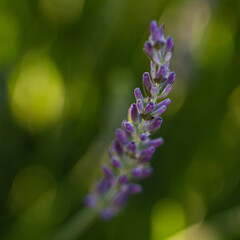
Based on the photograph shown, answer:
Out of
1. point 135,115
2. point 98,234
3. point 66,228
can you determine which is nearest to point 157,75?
point 135,115

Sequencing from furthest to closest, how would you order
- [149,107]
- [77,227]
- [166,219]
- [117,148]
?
[166,219] < [77,227] < [117,148] < [149,107]

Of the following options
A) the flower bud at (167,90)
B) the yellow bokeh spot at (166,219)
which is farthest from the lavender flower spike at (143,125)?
the yellow bokeh spot at (166,219)

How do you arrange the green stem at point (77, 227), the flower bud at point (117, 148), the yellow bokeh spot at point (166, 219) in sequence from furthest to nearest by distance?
A: the yellow bokeh spot at point (166, 219) → the green stem at point (77, 227) → the flower bud at point (117, 148)

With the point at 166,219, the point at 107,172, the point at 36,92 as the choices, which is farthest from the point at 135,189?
the point at 36,92

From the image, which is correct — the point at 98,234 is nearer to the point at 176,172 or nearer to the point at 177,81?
the point at 176,172

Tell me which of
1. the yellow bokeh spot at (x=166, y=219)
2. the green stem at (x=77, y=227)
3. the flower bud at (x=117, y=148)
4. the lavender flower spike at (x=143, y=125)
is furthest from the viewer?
the yellow bokeh spot at (x=166, y=219)

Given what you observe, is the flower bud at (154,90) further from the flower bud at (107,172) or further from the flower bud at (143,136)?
the flower bud at (107,172)

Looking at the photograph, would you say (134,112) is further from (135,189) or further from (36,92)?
(36,92)

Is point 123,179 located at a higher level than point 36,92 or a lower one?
lower
